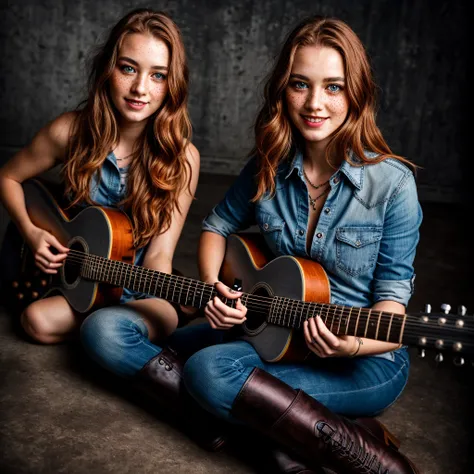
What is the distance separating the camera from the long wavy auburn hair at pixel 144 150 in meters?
2.77

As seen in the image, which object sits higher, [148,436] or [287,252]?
[287,252]

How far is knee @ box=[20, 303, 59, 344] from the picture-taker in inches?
112

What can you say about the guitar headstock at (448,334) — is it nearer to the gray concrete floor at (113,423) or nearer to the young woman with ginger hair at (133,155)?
the gray concrete floor at (113,423)

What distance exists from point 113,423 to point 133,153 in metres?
1.15

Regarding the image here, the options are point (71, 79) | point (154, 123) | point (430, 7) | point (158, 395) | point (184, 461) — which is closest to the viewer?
point (184, 461)

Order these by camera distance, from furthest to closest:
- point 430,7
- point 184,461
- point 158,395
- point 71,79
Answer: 1. point 71,79
2. point 430,7
3. point 158,395
4. point 184,461

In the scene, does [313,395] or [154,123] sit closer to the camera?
[313,395]

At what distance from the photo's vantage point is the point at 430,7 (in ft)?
22.5

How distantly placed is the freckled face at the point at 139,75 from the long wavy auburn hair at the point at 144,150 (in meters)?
0.05

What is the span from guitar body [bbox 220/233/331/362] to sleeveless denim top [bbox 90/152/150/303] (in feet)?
2.00

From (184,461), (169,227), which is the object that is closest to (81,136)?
(169,227)

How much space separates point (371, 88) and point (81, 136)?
4.13 feet

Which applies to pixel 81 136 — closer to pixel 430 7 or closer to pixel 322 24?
pixel 322 24

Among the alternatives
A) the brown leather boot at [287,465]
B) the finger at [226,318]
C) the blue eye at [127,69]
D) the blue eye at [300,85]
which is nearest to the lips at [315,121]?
the blue eye at [300,85]
